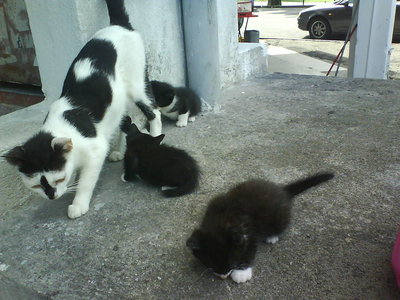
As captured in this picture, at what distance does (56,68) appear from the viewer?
309 cm

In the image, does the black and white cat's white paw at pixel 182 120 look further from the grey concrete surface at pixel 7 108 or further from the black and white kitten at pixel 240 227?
the grey concrete surface at pixel 7 108

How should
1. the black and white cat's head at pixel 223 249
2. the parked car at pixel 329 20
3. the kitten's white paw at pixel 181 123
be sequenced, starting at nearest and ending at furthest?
the black and white cat's head at pixel 223 249, the kitten's white paw at pixel 181 123, the parked car at pixel 329 20

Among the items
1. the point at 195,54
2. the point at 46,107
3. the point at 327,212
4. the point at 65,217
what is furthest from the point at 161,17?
the point at 327,212

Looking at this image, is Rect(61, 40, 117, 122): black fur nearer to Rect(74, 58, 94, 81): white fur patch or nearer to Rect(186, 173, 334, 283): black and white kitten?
Rect(74, 58, 94, 81): white fur patch

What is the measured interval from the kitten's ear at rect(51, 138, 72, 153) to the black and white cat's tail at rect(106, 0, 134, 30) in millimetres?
1337

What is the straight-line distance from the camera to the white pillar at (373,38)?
18.6ft

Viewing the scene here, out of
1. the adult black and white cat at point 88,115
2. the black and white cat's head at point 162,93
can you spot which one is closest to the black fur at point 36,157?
the adult black and white cat at point 88,115

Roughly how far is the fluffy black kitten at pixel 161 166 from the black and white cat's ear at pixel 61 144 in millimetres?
550

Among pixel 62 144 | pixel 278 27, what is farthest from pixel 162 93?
pixel 278 27

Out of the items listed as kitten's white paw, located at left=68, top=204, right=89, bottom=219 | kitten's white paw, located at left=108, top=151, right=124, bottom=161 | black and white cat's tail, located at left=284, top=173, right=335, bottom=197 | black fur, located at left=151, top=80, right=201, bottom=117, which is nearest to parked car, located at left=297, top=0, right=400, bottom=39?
black fur, located at left=151, top=80, right=201, bottom=117

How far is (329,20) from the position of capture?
43.5ft

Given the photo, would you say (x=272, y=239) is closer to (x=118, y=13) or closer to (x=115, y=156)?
(x=115, y=156)

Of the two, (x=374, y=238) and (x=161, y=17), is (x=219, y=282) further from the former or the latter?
(x=161, y=17)

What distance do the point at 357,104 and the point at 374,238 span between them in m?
2.30
